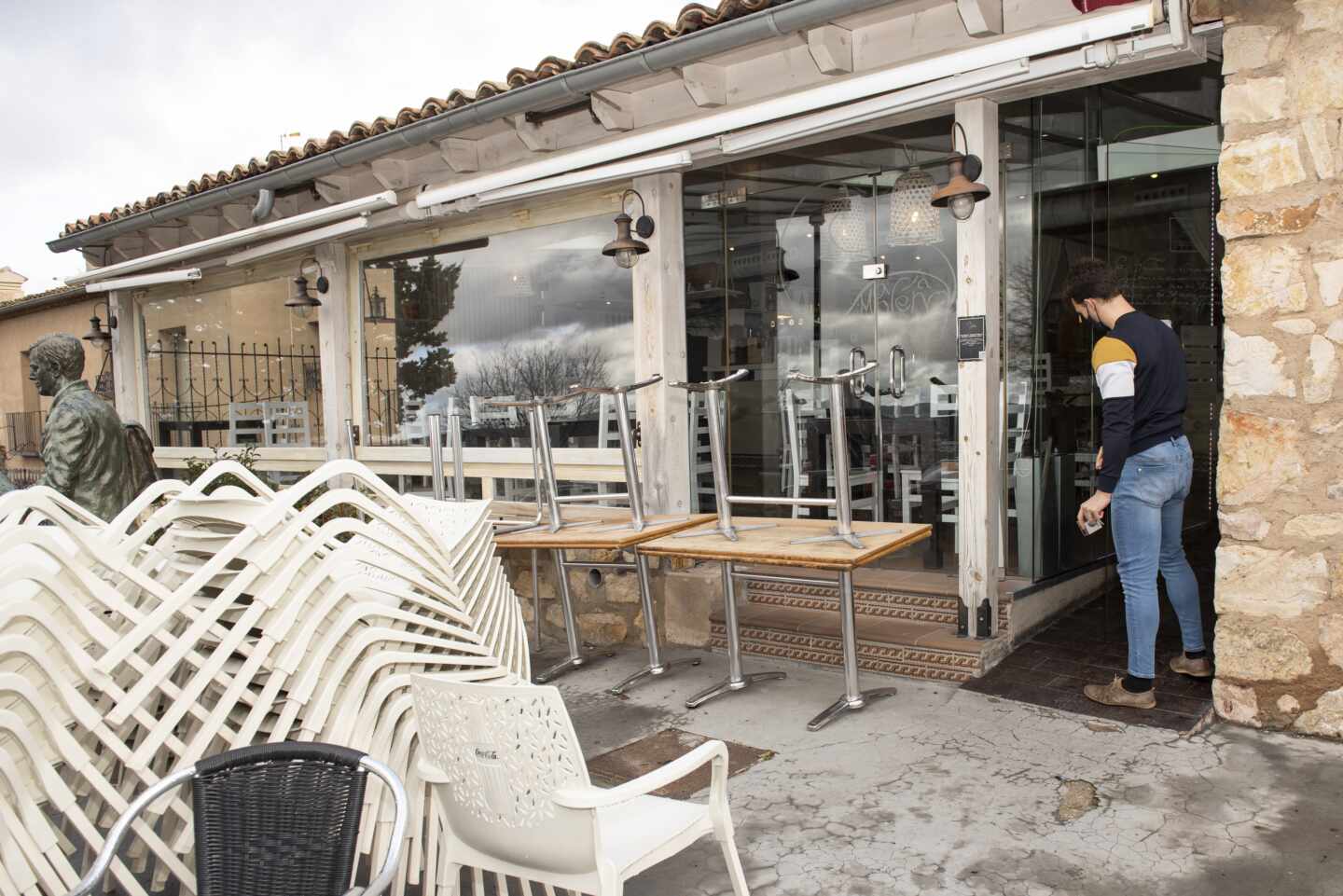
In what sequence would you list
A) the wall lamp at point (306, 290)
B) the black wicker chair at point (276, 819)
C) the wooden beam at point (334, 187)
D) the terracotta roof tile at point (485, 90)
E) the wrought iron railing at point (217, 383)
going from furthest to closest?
the wrought iron railing at point (217, 383) < the wall lamp at point (306, 290) < the wooden beam at point (334, 187) < the terracotta roof tile at point (485, 90) < the black wicker chair at point (276, 819)

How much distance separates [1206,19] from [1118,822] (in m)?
3.09

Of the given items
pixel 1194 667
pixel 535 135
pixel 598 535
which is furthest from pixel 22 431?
pixel 1194 667

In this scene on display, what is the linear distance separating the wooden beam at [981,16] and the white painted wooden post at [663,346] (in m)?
2.12

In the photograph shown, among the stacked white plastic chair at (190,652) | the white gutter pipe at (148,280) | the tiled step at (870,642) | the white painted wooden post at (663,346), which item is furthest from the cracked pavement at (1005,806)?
the white gutter pipe at (148,280)

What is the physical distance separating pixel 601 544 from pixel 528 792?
2822 millimetres

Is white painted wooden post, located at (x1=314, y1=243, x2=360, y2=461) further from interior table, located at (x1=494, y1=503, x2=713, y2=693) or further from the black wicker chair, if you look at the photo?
the black wicker chair

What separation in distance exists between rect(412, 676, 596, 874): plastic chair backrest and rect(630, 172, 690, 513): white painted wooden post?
391 cm

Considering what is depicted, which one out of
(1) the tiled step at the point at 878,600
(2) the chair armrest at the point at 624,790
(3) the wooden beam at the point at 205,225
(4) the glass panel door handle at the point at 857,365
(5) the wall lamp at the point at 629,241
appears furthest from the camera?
(3) the wooden beam at the point at 205,225

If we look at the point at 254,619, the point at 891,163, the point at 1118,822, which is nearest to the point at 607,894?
the point at 254,619

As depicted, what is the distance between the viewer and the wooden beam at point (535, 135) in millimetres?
6316

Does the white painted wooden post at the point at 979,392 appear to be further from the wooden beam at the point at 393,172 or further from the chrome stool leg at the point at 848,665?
the wooden beam at the point at 393,172

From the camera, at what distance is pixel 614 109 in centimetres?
598

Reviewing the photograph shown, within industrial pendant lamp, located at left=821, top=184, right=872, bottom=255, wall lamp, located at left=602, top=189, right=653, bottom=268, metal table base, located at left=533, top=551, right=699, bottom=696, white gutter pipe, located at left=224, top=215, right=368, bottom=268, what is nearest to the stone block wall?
Result: metal table base, located at left=533, top=551, right=699, bottom=696

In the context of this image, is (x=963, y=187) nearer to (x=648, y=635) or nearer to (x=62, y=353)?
(x=648, y=635)
